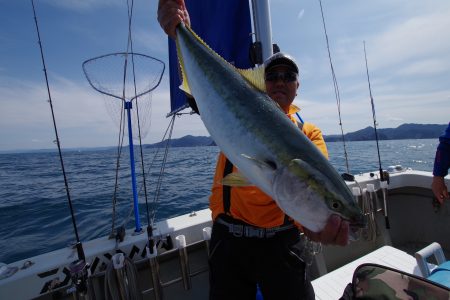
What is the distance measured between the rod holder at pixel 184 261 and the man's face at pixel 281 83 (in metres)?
2.10

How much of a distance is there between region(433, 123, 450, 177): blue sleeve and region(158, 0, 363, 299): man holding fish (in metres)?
2.35

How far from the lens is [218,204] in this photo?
2400 mm

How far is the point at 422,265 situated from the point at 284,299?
1.69 metres

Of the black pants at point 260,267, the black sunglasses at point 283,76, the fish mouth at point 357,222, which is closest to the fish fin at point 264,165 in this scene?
the fish mouth at point 357,222

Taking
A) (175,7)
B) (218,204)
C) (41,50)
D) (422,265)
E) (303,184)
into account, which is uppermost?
(41,50)

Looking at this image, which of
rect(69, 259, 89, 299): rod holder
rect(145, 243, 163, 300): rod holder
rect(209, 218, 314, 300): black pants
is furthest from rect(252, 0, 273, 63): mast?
rect(69, 259, 89, 299): rod holder

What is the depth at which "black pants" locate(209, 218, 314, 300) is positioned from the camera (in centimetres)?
216

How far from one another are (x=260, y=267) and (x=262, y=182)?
4.10 ft

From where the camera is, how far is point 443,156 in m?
3.46

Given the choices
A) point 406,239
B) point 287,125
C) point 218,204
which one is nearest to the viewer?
point 287,125

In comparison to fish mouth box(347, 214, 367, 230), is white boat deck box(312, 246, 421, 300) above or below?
below

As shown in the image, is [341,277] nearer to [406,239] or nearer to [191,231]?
[191,231]

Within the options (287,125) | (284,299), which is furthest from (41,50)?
(284,299)

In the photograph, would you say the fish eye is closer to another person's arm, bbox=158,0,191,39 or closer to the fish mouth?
the fish mouth
